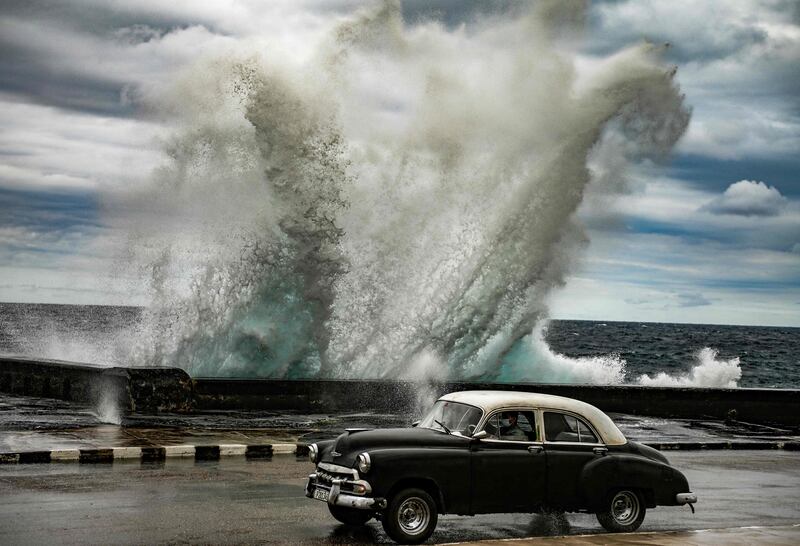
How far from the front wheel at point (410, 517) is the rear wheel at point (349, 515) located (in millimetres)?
358

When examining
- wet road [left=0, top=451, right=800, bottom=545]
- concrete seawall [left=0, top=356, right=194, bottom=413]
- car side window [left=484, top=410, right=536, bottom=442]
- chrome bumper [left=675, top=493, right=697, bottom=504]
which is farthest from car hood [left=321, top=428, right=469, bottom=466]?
concrete seawall [left=0, top=356, right=194, bottom=413]

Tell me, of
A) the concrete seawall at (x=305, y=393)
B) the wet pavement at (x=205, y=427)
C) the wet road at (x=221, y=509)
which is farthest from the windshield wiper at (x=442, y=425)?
the concrete seawall at (x=305, y=393)

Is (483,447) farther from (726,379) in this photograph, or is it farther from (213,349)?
(726,379)

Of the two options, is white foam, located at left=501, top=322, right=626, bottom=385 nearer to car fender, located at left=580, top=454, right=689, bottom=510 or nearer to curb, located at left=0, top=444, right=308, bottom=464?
curb, located at left=0, top=444, right=308, bottom=464

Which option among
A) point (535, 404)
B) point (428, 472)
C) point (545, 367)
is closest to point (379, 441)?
point (428, 472)

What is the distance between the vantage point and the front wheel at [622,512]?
414 inches

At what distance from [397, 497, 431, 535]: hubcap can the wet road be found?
305 millimetres

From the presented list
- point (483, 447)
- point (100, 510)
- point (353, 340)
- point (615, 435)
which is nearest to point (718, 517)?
point (615, 435)

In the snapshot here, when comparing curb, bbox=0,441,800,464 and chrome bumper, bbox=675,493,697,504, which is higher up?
curb, bbox=0,441,800,464

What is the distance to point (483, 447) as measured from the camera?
10.0m

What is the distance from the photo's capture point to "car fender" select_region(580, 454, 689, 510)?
10.4 meters

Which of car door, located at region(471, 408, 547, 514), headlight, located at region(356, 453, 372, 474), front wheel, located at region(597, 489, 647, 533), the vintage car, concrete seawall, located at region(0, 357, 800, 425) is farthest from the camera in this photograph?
concrete seawall, located at region(0, 357, 800, 425)

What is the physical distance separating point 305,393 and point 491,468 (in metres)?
11.7

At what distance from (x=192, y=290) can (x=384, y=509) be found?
24.0m
